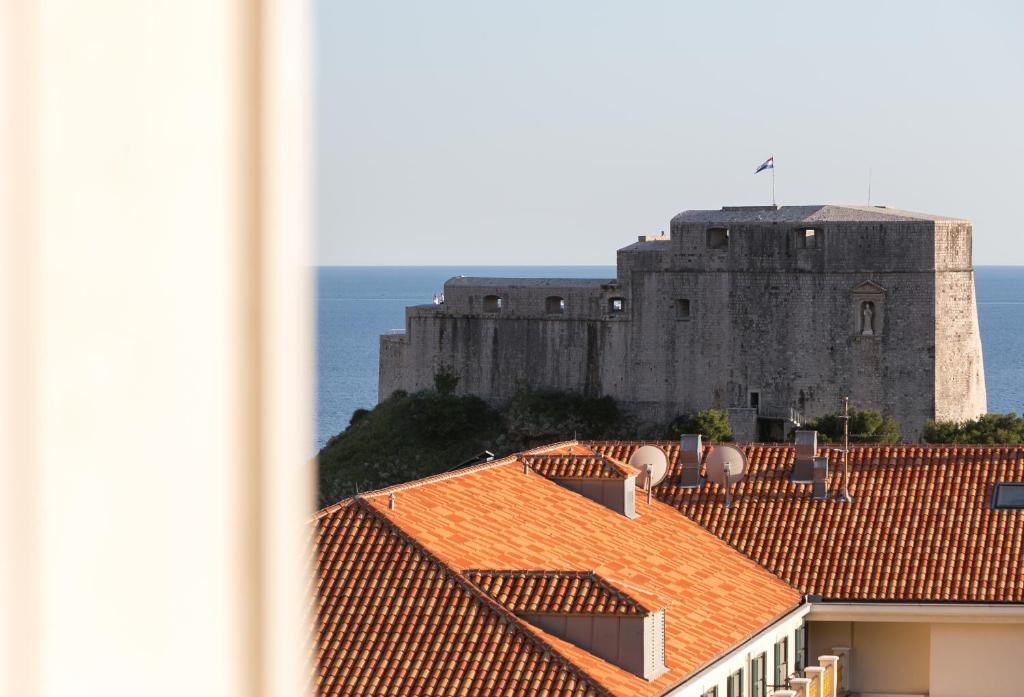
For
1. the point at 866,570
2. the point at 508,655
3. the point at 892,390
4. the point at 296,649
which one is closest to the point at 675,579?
the point at 866,570

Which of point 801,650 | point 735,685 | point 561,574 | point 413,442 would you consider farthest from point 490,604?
point 413,442

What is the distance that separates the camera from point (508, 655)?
13.3 metres

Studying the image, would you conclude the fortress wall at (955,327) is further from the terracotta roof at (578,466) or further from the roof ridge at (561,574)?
the roof ridge at (561,574)

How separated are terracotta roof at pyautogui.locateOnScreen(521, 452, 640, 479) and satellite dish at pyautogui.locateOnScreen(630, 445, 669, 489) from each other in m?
0.53

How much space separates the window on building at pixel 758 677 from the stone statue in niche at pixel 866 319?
32347 mm

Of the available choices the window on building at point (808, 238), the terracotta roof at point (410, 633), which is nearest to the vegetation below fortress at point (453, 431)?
the window on building at point (808, 238)

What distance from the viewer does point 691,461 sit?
2209cm

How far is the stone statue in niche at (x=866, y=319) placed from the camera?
4816 centimetres

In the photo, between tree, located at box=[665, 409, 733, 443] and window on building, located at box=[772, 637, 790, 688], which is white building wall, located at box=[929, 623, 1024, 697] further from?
tree, located at box=[665, 409, 733, 443]

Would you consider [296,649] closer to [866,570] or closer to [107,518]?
[107,518]

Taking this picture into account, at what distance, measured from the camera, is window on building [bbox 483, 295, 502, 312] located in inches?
2061

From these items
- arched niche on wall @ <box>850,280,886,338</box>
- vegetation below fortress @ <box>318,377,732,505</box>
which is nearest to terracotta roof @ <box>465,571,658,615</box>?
vegetation below fortress @ <box>318,377,732,505</box>

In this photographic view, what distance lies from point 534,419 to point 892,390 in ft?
30.4

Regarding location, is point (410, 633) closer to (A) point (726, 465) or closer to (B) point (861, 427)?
(A) point (726, 465)
